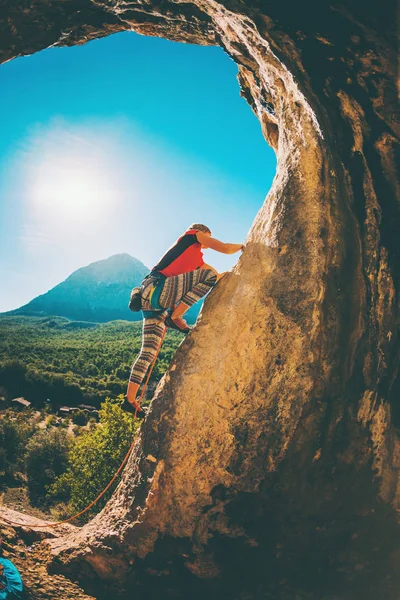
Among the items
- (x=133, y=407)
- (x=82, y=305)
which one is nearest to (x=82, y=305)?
(x=82, y=305)

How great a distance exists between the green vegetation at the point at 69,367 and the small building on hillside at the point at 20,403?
5.87 ft

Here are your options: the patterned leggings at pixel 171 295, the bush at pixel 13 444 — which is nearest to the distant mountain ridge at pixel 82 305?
the bush at pixel 13 444

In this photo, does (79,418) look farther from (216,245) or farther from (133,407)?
(216,245)

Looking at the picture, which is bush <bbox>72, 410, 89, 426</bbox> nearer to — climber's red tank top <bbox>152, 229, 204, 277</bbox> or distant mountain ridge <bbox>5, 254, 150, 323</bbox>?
climber's red tank top <bbox>152, 229, 204, 277</bbox>

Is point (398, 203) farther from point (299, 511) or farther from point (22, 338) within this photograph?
point (22, 338)

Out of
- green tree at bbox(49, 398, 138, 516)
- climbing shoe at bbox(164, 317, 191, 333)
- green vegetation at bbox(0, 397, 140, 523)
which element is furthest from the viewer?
green vegetation at bbox(0, 397, 140, 523)

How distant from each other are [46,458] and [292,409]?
30069 mm

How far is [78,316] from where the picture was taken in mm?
158250

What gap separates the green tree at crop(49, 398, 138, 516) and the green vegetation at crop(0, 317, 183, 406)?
29063 mm

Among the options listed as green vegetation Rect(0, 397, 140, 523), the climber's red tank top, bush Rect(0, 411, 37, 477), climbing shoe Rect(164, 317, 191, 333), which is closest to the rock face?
climbing shoe Rect(164, 317, 191, 333)

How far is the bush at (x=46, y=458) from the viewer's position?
1071 inches

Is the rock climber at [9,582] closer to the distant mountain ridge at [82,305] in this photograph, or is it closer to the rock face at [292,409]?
the rock face at [292,409]

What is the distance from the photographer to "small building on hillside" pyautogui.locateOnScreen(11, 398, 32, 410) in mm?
43312

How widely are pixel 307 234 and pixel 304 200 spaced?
21.7 inches
